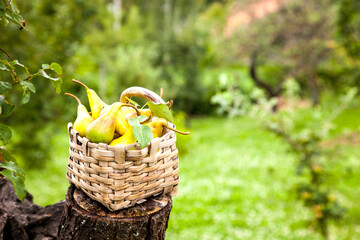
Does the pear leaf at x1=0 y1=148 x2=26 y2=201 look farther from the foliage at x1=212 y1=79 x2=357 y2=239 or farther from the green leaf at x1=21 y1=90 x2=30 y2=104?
the foliage at x1=212 y1=79 x2=357 y2=239

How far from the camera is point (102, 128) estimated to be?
1.38m

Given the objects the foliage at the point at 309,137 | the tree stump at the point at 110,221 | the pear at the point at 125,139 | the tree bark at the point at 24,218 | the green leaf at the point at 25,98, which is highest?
the foliage at the point at 309,137

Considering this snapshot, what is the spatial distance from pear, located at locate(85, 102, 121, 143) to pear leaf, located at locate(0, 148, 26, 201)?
11.8 inches

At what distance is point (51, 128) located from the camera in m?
7.68

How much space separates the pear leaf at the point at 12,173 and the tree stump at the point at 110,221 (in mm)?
217

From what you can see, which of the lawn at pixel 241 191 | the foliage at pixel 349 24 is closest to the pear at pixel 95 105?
the lawn at pixel 241 191

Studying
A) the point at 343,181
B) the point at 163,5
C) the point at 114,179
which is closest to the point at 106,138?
the point at 114,179

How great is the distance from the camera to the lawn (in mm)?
5926

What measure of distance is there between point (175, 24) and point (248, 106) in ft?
40.8

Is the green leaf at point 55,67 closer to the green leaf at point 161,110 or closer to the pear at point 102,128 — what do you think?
the pear at point 102,128

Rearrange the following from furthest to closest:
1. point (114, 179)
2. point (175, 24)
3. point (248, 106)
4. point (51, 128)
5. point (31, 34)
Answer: point (175, 24)
point (51, 128)
point (31, 34)
point (248, 106)
point (114, 179)

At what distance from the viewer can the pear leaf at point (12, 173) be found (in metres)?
1.32

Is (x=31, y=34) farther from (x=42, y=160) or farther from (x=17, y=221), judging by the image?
(x=17, y=221)

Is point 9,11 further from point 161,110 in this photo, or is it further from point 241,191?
point 241,191
